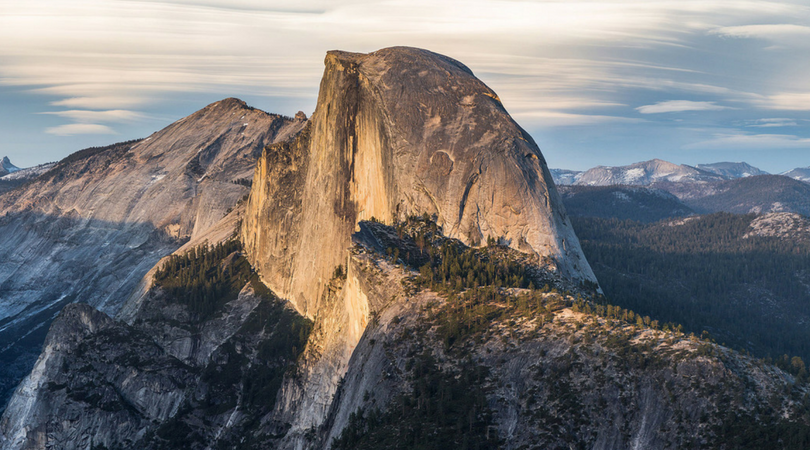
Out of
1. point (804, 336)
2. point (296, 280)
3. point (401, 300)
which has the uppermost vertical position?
point (401, 300)

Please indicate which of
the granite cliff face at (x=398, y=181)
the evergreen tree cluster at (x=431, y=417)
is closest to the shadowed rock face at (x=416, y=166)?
the granite cliff face at (x=398, y=181)

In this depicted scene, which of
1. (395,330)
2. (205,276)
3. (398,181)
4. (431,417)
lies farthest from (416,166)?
(205,276)

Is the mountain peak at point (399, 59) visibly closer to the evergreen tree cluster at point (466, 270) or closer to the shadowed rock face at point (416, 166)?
the shadowed rock face at point (416, 166)

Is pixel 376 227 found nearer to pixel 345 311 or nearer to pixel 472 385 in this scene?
pixel 345 311

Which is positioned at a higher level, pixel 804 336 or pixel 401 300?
pixel 401 300

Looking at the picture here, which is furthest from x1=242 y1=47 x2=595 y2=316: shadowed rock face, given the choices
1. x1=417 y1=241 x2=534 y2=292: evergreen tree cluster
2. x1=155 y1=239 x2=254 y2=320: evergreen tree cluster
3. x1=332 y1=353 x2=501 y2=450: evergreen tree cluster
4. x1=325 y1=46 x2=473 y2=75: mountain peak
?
x1=332 y1=353 x2=501 y2=450: evergreen tree cluster

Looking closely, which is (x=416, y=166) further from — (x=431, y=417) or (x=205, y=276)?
(x=205, y=276)

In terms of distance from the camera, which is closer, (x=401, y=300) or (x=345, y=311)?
(x=401, y=300)

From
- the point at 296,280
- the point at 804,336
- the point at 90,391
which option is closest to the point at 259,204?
the point at 296,280
